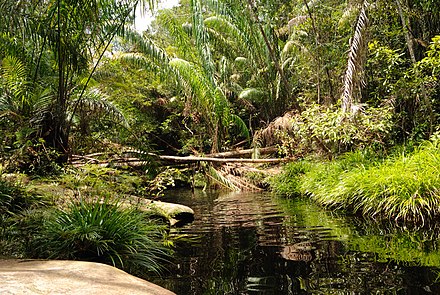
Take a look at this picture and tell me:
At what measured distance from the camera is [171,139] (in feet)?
65.9

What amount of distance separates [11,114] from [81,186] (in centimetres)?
301

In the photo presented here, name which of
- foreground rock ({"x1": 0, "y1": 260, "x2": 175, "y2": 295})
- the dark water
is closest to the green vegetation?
the dark water

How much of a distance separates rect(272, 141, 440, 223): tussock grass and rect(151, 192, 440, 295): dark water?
0.49 metres

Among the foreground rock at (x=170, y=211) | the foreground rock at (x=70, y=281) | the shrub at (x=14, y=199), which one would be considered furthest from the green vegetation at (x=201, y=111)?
the foreground rock at (x=70, y=281)

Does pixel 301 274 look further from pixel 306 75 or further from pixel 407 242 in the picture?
pixel 306 75

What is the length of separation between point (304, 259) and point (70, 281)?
238 centimetres

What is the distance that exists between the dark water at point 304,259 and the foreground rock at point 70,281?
74 centimetres

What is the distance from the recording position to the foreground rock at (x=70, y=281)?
6.59 ft

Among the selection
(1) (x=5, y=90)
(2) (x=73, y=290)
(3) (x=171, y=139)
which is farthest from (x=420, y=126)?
(3) (x=171, y=139)

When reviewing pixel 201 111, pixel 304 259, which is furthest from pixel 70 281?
pixel 201 111

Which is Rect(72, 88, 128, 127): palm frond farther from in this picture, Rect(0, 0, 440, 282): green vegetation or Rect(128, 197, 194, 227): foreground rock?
Rect(128, 197, 194, 227): foreground rock

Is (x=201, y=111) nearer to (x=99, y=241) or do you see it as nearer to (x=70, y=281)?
(x=99, y=241)

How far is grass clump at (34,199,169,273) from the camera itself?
3645mm

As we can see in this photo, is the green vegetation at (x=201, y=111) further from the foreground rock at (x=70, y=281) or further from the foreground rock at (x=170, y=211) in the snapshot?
the foreground rock at (x=70, y=281)
